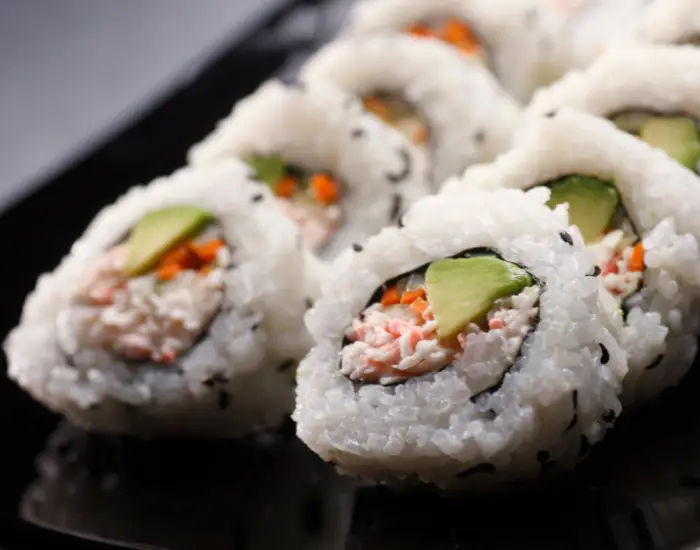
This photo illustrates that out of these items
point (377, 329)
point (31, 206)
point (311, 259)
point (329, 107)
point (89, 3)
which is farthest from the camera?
point (89, 3)

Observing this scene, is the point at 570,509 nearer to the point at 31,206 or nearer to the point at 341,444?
the point at 341,444

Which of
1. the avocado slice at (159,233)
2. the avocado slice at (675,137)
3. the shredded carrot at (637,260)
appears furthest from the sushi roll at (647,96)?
the avocado slice at (159,233)

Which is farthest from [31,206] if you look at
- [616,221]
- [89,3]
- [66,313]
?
[89,3]

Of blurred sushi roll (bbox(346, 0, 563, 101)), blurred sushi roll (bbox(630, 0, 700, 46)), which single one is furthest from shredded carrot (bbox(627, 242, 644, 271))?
blurred sushi roll (bbox(346, 0, 563, 101))

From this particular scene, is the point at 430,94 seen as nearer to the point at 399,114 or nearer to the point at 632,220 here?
the point at 399,114

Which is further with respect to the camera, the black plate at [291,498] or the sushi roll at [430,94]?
the sushi roll at [430,94]

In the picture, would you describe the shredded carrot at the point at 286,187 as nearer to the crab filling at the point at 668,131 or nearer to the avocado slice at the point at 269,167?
the avocado slice at the point at 269,167

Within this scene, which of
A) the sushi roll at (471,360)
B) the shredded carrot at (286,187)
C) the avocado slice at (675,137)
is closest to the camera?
the sushi roll at (471,360)
